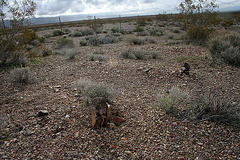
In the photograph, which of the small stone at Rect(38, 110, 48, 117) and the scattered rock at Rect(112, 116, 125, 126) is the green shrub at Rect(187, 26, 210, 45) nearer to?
the scattered rock at Rect(112, 116, 125, 126)

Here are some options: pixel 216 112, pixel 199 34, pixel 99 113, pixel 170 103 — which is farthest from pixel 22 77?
pixel 199 34

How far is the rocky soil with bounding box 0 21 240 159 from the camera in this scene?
2488 millimetres

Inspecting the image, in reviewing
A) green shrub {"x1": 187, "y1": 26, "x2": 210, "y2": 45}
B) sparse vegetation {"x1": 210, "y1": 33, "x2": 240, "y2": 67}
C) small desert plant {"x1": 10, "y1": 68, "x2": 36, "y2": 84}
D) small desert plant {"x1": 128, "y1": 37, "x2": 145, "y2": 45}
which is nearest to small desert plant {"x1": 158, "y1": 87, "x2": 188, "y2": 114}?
small desert plant {"x1": 10, "y1": 68, "x2": 36, "y2": 84}

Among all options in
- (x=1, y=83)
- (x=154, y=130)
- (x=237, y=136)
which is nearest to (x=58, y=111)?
(x=154, y=130)

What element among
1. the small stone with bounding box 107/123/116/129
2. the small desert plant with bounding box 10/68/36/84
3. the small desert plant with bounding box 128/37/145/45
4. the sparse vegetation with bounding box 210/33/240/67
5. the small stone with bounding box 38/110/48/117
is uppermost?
the small desert plant with bounding box 128/37/145/45

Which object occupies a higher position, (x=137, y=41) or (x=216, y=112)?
(x=137, y=41)

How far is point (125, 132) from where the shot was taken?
298 cm

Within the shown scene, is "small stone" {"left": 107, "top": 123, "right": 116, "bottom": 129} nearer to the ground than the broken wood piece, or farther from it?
nearer to the ground

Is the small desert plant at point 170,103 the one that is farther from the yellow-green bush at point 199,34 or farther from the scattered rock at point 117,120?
the yellow-green bush at point 199,34

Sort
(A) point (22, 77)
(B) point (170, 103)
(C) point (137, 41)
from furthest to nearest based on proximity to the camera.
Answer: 1. (C) point (137, 41)
2. (A) point (22, 77)
3. (B) point (170, 103)

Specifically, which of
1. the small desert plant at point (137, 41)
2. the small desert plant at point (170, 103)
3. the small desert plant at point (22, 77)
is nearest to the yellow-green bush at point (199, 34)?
the small desert plant at point (137, 41)

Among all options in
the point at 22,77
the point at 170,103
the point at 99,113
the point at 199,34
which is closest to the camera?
the point at 99,113

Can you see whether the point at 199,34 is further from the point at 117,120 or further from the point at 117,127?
the point at 117,127

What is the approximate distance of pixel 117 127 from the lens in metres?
3.10
